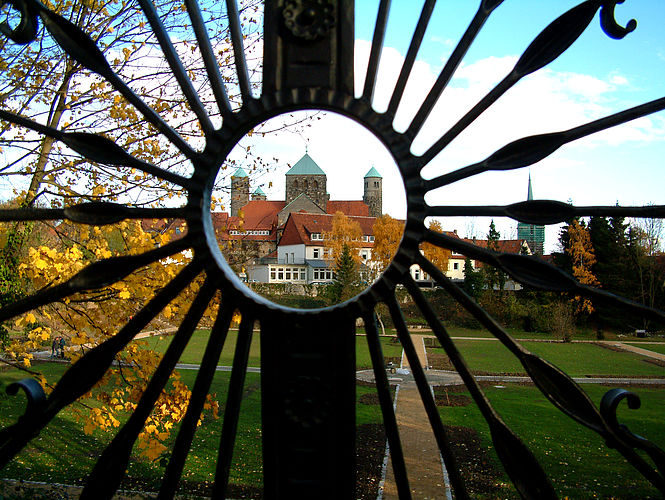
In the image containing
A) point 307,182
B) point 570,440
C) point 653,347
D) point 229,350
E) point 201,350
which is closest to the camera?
point 570,440

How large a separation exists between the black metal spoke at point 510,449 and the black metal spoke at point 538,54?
0.57 m

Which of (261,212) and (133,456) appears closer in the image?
(133,456)

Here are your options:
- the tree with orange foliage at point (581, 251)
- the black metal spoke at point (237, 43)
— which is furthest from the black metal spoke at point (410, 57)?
the tree with orange foliage at point (581, 251)

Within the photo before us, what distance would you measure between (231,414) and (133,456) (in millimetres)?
Answer: 9918

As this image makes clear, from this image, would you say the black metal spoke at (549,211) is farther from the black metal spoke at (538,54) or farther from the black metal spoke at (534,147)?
the black metal spoke at (538,54)

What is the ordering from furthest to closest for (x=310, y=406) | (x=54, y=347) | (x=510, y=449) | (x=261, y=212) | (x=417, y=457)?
1. (x=261, y=212)
2. (x=54, y=347)
3. (x=417, y=457)
4. (x=310, y=406)
5. (x=510, y=449)

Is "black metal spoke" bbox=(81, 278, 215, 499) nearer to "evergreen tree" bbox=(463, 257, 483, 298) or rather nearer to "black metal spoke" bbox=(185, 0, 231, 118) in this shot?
"black metal spoke" bbox=(185, 0, 231, 118)

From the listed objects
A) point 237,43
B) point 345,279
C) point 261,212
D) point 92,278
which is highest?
point 261,212

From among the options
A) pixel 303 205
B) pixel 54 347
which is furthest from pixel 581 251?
pixel 303 205

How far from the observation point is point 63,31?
2.04m

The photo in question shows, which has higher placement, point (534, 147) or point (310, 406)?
point (534, 147)

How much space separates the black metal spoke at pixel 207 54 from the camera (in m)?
2.11

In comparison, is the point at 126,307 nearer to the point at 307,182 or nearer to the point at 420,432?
the point at 420,432

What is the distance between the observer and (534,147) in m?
2.01
